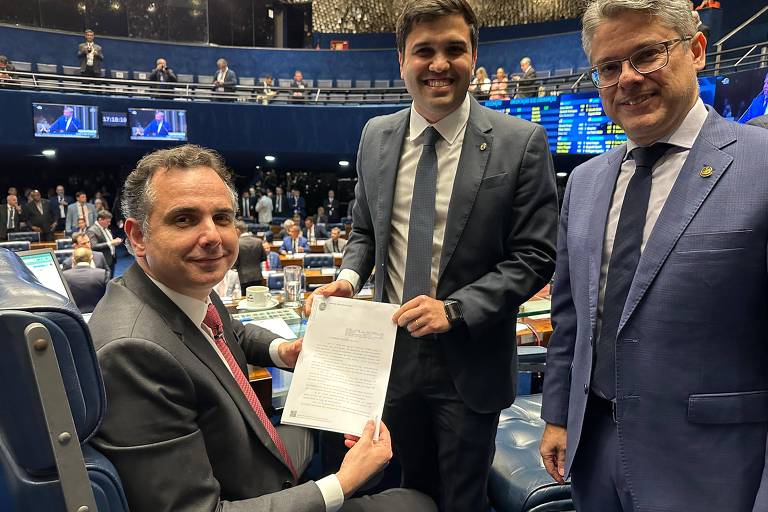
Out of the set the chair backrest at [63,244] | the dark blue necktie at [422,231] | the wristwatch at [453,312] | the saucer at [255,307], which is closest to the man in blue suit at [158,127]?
the chair backrest at [63,244]

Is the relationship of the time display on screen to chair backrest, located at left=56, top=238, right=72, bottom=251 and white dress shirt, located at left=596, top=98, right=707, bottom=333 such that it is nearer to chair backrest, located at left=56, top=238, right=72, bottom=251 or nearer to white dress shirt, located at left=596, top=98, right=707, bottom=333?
chair backrest, located at left=56, top=238, right=72, bottom=251

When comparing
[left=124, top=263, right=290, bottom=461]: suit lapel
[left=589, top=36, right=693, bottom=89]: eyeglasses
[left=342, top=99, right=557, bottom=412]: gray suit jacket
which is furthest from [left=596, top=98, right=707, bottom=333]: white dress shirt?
[left=124, top=263, right=290, bottom=461]: suit lapel

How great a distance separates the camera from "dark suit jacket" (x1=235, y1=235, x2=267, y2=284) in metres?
5.44

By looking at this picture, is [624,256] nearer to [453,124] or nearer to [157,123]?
[453,124]

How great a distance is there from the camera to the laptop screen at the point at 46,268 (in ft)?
3.76

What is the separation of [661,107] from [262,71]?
1606 centimetres

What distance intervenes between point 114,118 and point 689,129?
1261cm

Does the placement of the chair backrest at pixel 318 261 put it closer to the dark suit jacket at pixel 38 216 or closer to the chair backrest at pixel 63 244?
the chair backrest at pixel 63 244

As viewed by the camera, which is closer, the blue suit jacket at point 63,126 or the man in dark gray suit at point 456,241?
the man in dark gray suit at point 456,241

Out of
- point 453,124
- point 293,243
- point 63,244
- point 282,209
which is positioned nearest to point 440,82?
point 453,124

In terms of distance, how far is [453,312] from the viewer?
1301 millimetres

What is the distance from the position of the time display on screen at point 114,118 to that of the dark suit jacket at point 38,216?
2.17m

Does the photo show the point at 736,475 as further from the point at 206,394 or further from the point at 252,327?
the point at 252,327

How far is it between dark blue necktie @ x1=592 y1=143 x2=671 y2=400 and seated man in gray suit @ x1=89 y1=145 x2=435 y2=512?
53 cm
